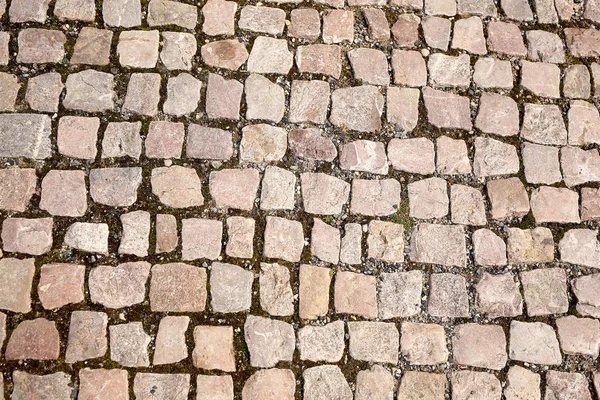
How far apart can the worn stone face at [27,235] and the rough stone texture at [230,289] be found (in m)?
0.92

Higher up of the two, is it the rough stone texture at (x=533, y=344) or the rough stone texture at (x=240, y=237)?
the rough stone texture at (x=240, y=237)

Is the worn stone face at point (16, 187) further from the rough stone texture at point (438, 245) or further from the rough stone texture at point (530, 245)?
the rough stone texture at point (530, 245)

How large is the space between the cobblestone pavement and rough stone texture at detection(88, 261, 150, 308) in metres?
0.01

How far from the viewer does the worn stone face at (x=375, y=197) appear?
3203 mm

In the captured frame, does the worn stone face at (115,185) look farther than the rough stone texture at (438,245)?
No

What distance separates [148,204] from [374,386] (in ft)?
5.23

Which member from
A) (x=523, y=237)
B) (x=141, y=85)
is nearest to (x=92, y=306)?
(x=141, y=85)

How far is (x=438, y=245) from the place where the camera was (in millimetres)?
3193

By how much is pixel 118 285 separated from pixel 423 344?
1699 millimetres

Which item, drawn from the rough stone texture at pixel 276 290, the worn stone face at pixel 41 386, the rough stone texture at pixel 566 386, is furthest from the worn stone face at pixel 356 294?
the worn stone face at pixel 41 386

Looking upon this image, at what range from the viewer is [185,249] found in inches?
120

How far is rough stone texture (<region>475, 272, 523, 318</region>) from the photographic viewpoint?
10.3 ft

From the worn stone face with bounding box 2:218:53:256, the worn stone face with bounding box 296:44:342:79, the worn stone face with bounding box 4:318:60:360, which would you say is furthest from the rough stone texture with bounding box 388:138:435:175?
the worn stone face with bounding box 4:318:60:360

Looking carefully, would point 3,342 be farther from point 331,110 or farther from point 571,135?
point 571,135
